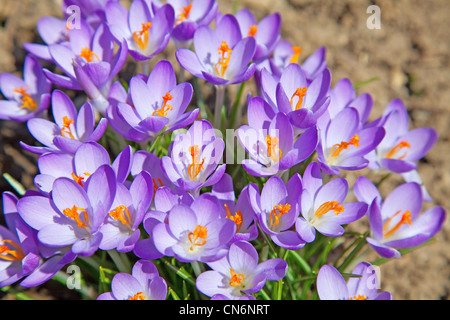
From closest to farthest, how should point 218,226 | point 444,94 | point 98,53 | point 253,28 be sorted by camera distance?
1. point 218,226
2. point 98,53
3. point 253,28
4. point 444,94

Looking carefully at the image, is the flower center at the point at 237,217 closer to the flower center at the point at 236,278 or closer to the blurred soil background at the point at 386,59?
the flower center at the point at 236,278

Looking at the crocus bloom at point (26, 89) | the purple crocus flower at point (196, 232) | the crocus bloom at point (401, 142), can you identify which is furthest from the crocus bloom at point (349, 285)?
the crocus bloom at point (26, 89)

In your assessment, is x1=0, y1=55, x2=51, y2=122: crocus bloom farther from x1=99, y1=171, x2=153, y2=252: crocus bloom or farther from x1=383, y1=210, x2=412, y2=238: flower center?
x1=383, y1=210, x2=412, y2=238: flower center

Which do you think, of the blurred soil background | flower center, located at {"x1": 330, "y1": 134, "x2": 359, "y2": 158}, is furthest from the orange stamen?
the blurred soil background

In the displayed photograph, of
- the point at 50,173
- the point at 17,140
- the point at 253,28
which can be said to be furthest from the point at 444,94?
the point at 17,140

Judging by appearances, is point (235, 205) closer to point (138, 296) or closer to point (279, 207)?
point (279, 207)
